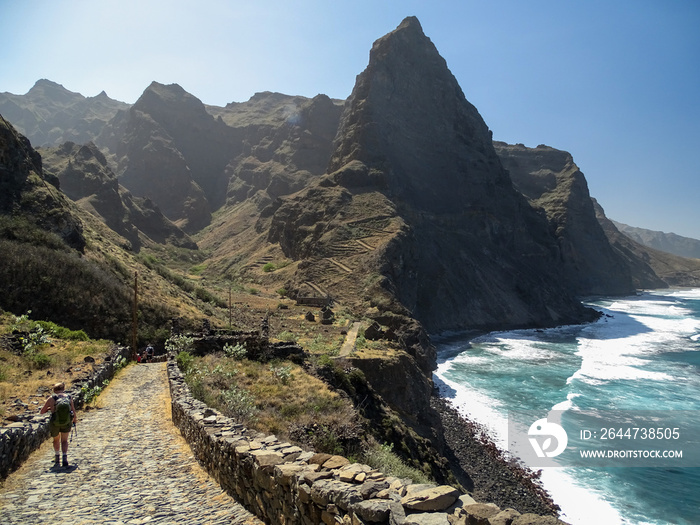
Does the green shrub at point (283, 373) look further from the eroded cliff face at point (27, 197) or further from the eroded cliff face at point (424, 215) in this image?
the eroded cliff face at point (424, 215)

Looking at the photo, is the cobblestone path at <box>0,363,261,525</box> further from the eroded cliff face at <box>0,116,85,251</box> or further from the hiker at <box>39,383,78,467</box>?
the eroded cliff face at <box>0,116,85,251</box>

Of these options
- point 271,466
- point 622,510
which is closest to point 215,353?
point 271,466

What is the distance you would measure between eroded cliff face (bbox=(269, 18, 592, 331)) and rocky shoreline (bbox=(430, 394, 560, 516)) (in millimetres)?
22164

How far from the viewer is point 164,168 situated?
146m

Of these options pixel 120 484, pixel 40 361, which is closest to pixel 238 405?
pixel 120 484

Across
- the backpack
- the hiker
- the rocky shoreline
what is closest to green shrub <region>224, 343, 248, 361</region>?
the hiker

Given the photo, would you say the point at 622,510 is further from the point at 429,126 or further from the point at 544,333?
the point at 429,126

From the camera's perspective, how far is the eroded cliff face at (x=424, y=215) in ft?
215

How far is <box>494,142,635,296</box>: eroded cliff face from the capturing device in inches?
5935

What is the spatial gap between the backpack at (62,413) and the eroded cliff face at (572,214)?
15196cm

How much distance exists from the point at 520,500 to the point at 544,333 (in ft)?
177

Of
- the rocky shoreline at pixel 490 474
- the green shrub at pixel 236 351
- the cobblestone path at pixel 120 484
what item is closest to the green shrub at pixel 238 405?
the cobblestone path at pixel 120 484

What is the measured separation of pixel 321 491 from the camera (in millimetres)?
4820

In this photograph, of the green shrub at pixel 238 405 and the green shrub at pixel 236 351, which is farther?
the green shrub at pixel 236 351
